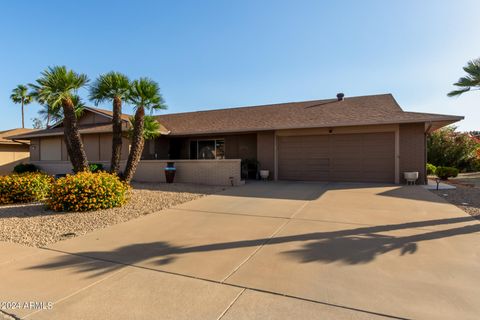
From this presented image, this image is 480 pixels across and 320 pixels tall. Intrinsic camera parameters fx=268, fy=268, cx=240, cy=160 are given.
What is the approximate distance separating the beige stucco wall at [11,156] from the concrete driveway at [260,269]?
20.1m

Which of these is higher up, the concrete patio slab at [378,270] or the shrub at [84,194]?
the shrub at [84,194]

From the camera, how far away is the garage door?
1205 cm

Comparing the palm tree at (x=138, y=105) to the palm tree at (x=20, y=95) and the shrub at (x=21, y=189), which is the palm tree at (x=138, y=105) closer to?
the shrub at (x=21, y=189)

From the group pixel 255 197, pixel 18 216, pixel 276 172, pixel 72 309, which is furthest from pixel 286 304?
pixel 276 172

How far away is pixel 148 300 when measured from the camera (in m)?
2.83

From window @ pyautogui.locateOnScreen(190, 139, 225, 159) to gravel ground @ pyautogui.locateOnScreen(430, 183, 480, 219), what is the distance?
10.6 m

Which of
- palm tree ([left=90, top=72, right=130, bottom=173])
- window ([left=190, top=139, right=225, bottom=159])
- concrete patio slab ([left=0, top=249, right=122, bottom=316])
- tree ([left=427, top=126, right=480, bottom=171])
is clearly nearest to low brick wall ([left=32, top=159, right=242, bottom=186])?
window ([left=190, top=139, right=225, bottom=159])

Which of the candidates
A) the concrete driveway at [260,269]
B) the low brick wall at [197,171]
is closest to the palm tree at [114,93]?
the low brick wall at [197,171]

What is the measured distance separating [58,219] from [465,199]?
11.1 meters

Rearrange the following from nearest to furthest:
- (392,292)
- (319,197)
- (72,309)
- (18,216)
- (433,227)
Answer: (72,309)
(392,292)
(433,227)
(18,216)
(319,197)

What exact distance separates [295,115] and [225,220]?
979 centimetres

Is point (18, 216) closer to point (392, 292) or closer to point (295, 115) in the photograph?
point (392, 292)

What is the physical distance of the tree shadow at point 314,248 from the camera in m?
3.75

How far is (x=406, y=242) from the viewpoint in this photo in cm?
438
